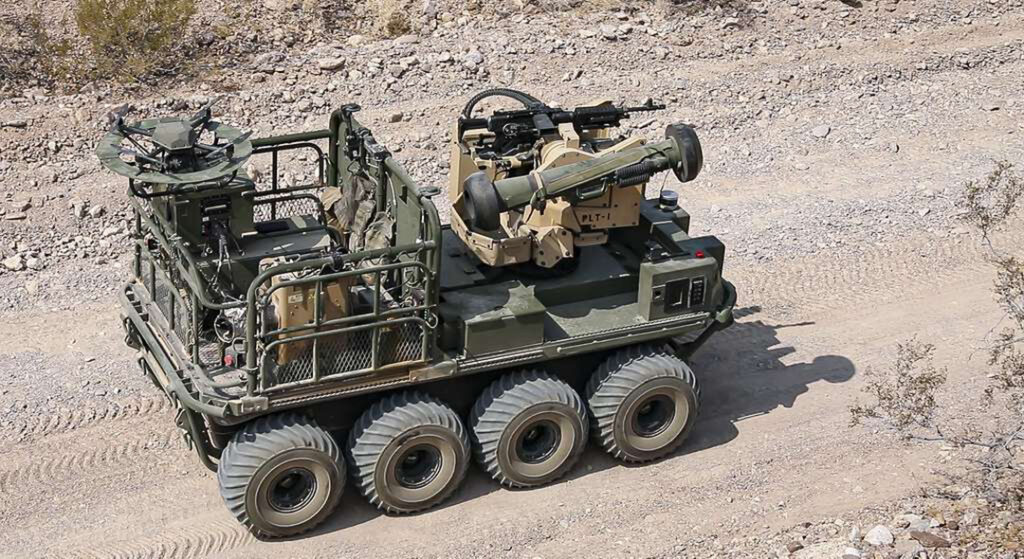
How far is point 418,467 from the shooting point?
1187cm

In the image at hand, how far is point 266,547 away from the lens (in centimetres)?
1141

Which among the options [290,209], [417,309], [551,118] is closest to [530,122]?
[551,118]

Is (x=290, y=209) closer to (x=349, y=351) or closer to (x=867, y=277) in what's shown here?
(x=349, y=351)

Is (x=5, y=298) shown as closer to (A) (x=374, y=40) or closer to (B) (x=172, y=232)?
(B) (x=172, y=232)

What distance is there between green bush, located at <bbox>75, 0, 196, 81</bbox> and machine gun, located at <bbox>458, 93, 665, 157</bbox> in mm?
9053

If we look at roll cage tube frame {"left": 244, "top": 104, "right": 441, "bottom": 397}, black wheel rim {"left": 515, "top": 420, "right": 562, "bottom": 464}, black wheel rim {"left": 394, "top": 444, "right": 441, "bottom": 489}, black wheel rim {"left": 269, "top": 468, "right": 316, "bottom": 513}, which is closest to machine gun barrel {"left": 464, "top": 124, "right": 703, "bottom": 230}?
roll cage tube frame {"left": 244, "top": 104, "right": 441, "bottom": 397}

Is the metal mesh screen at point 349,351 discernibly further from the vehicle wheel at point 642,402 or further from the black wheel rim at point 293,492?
the vehicle wheel at point 642,402

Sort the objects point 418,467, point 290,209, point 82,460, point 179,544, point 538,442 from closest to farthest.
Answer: point 179,544 < point 418,467 < point 538,442 < point 82,460 < point 290,209

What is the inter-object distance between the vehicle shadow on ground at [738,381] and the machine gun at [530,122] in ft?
9.61

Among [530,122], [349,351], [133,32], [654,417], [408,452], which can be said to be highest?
[530,122]

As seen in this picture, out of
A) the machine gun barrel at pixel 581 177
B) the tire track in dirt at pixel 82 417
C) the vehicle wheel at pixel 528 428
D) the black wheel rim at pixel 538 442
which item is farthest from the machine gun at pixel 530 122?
the tire track in dirt at pixel 82 417

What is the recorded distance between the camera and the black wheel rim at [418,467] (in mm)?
11695

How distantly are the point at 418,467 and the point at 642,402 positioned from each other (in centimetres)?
212

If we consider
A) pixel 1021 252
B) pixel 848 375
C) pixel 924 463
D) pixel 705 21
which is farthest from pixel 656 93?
pixel 924 463
